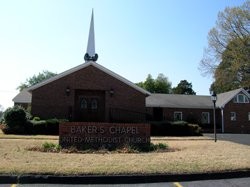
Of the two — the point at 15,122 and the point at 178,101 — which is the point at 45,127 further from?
the point at 178,101

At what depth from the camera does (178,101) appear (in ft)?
158

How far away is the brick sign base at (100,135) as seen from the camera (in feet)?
57.6

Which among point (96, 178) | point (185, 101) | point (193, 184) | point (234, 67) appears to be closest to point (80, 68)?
point (185, 101)

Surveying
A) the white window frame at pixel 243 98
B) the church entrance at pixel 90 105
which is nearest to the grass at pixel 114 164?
the church entrance at pixel 90 105

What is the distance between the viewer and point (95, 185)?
33.4ft

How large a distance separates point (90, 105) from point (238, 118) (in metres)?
20.5

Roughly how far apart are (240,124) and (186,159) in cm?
3568

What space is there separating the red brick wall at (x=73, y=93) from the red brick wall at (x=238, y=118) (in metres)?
15.9

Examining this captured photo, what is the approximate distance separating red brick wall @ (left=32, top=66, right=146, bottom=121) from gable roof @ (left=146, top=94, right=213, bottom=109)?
9.75 metres

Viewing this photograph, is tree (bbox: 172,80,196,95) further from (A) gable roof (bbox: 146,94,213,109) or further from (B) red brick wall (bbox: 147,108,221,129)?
(B) red brick wall (bbox: 147,108,221,129)

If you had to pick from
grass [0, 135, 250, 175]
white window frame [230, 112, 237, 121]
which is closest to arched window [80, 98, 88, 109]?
grass [0, 135, 250, 175]

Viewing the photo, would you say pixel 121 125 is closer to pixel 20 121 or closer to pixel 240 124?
pixel 20 121

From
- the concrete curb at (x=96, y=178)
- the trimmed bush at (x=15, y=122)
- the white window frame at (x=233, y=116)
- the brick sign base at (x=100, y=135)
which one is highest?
the white window frame at (x=233, y=116)

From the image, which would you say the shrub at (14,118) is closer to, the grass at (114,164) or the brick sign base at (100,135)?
the brick sign base at (100,135)
